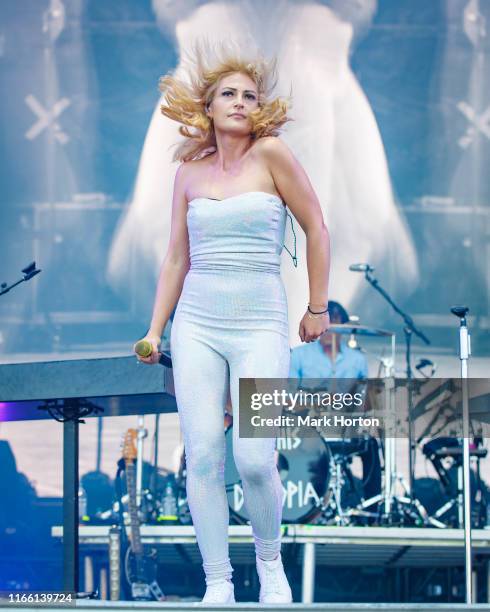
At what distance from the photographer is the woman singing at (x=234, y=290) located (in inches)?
120

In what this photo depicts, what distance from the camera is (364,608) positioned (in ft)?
8.24

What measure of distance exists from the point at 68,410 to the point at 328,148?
4.68 meters

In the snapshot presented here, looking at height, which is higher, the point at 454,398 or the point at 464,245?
the point at 464,245

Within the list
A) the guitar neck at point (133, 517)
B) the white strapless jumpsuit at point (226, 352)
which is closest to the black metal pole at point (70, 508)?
the white strapless jumpsuit at point (226, 352)

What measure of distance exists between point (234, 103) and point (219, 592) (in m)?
1.42

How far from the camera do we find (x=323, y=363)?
7.69 metres

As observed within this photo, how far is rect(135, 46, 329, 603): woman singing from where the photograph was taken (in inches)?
120

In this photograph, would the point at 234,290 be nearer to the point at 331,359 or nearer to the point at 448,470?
the point at 331,359

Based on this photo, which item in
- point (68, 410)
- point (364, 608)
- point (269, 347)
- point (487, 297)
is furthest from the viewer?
point (487, 297)

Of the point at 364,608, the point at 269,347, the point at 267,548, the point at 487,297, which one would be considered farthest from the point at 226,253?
the point at 487,297

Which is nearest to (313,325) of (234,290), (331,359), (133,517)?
(234,290)

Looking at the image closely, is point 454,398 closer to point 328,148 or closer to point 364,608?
point 328,148

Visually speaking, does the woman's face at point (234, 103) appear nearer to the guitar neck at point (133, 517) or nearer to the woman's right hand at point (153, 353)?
the woman's right hand at point (153, 353)

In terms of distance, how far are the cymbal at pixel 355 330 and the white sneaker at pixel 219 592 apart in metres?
4.33
